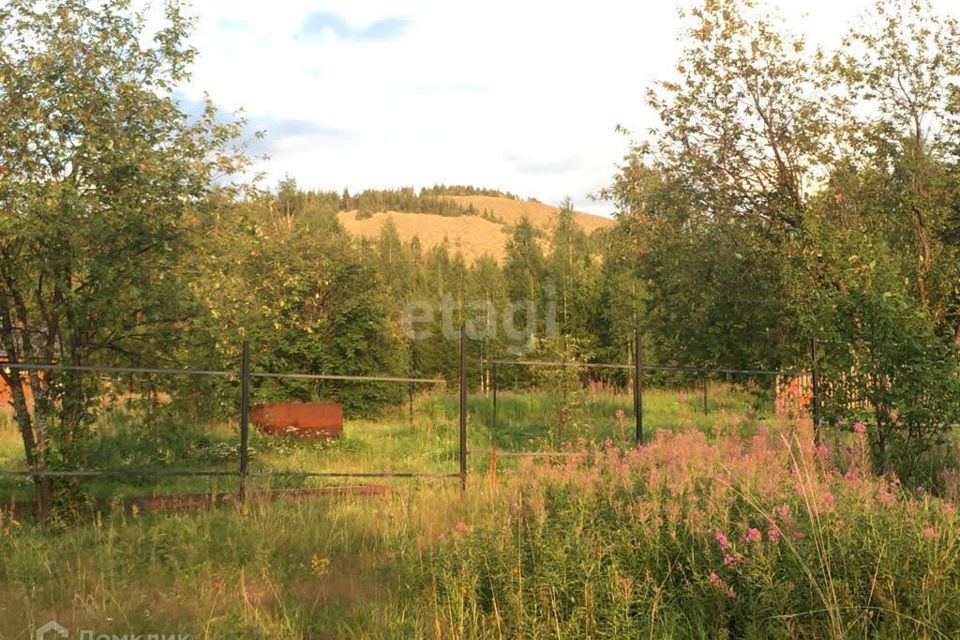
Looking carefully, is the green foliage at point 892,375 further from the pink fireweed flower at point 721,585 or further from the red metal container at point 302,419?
the red metal container at point 302,419

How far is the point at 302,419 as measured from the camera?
1537 centimetres

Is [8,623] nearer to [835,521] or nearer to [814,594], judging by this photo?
[814,594]

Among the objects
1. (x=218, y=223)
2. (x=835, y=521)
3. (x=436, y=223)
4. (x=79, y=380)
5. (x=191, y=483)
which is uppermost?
(x=436, y=223)

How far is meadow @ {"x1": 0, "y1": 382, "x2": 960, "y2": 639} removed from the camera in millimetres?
4297

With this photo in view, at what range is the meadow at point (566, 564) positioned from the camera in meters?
Result: 4.30

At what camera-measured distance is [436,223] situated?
147 m

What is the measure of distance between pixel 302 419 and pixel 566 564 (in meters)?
11.5

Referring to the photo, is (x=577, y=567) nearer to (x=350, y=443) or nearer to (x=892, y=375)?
(x=892, y=375)

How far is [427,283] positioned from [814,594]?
5881 cm

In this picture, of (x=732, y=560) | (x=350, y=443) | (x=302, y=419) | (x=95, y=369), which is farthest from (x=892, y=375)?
(x=302, y=419)

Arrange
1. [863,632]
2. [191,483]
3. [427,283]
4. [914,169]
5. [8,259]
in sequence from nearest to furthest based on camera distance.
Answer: [863,632] < [8,259] < [191,483] < [914,169] < [427,283]

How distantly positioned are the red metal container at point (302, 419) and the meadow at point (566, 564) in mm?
7993

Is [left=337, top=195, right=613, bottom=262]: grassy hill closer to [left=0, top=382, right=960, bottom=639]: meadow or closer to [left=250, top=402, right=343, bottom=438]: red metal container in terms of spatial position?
[left=250, top=402, right=343, bottom=438]: red metal container

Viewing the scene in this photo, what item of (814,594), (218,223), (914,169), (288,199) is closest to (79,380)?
(218,223)
